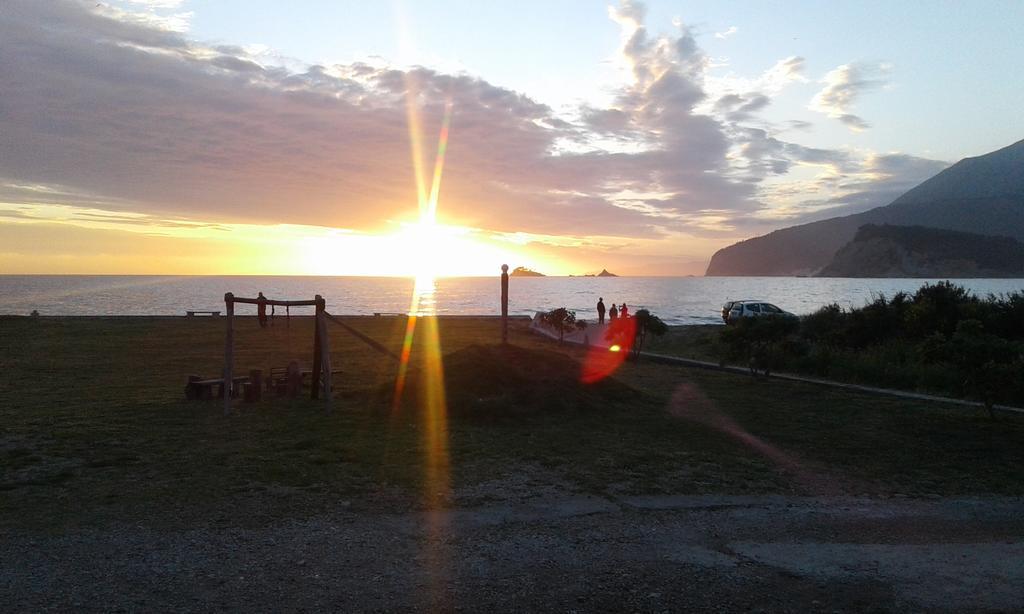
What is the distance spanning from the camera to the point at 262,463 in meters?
9.29

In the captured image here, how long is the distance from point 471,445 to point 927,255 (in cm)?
20291

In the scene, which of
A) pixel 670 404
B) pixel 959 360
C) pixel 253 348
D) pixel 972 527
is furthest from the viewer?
pixel 253 348

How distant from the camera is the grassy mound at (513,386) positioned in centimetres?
Answer: 1291

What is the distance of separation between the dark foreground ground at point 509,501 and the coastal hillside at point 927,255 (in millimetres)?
194117

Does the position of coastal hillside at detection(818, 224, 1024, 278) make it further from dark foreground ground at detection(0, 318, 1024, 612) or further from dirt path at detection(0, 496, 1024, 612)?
dirt path at detection(0, 496, 1024, 612)

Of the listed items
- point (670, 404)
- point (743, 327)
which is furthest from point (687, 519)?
point (743, 327)

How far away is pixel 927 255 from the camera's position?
182875 millimetres

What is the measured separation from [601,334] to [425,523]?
27604 millimetres

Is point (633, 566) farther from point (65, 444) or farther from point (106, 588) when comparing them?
point (65, 444)

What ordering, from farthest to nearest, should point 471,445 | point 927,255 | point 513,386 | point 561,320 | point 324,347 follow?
point 927,255 < point 561,320 < point 513,386 < point 324,347 < point 471,445

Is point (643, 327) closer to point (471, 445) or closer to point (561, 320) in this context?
point (561, 320)

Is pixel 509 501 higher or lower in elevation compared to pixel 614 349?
lower

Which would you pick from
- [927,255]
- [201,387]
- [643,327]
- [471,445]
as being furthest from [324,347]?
[927,255]

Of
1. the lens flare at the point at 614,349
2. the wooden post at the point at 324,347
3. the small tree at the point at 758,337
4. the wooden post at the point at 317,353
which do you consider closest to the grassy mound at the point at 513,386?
the wooden post at the point at 324,347
